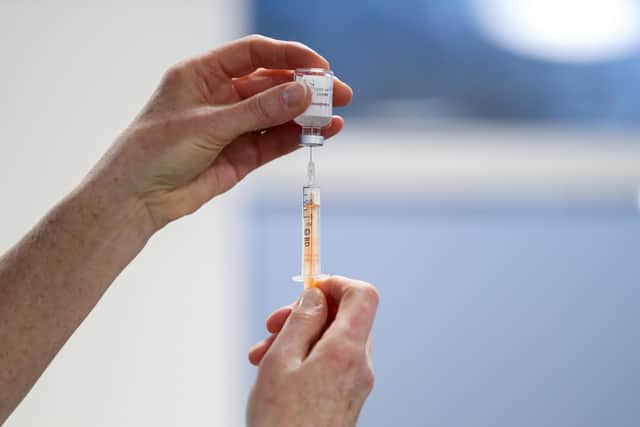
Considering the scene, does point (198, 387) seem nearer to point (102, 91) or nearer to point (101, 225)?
point (102, 91)

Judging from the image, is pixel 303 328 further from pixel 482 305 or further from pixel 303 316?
pixel 482 305

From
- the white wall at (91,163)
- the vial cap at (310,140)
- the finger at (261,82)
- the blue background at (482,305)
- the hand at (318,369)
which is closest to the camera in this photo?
the hand at (318,369)

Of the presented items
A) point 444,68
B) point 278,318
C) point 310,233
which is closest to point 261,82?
point 310,233

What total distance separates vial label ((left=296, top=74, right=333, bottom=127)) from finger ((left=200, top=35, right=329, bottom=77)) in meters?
0.08

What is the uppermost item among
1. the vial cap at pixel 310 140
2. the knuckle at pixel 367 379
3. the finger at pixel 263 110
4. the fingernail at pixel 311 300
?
the finger at pixel 263 110

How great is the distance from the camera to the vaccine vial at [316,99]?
3.53ft

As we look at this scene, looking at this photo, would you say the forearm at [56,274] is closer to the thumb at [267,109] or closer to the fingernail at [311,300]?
the thumb at [267,109]

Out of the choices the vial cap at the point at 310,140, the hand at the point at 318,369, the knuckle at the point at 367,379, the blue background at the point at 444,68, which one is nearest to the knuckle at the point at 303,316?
the hand at the point at 318,369

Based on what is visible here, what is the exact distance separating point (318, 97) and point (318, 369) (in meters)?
0.45

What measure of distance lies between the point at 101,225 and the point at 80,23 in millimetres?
1413

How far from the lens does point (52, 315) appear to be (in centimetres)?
110

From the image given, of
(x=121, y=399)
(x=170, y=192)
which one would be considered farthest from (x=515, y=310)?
(x=170, y=192)

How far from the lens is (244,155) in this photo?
1247 mm

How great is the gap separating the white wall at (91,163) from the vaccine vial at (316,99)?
1.25 m
